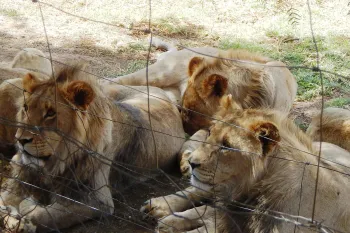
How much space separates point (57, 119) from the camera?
3477mm

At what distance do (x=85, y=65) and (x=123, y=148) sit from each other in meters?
0.64

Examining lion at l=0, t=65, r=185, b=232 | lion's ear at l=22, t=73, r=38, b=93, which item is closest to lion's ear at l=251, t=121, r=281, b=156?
lion at l=0, t=65, r=185, b=232

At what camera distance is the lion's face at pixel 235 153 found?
3.02m

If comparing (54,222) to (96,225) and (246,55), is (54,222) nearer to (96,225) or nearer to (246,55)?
(96,225)

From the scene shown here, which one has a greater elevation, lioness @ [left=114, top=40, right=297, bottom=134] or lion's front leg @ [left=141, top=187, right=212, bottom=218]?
lioness @ [left=114, top=40, right=297, bottom=134]

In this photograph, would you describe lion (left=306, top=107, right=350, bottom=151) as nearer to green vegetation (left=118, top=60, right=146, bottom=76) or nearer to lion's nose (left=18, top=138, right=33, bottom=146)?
lion's nose (left=18, top=138, right=33, bottom=146)

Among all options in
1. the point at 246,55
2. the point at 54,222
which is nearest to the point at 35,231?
the point at 54,222

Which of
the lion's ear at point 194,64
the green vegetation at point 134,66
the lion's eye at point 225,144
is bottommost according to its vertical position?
the green vegetation at point 134,66

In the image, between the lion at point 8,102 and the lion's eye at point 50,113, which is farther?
the lion at point 8,102

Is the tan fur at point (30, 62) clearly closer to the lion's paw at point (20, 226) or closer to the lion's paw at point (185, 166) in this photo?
the lion's paw at point (185, 166)

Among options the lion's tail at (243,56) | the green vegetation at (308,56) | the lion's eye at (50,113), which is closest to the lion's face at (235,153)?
the lion's eye at (50,113)

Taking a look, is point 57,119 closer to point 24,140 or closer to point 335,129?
point 24,140

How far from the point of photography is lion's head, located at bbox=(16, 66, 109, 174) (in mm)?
3438

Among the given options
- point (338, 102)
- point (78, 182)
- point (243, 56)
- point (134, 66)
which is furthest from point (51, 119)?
point (338, 102)
